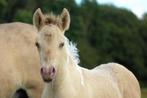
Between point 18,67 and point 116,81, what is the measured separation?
55.2 inches

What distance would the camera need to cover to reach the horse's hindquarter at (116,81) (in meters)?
7.69

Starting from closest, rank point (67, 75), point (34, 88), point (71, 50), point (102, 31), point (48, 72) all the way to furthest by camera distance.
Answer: point (48, 72) < point (67, 75) < point (71, 50) < point (34, 88) < point (102, 31)

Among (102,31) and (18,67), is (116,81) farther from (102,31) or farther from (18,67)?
(102,31)

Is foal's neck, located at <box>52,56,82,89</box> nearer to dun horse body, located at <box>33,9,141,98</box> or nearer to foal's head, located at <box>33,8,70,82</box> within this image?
dun horse body, located at <box>33,9,141,98</box>

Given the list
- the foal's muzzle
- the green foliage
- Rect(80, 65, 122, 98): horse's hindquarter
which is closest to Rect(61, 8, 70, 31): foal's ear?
the foal's muzzle

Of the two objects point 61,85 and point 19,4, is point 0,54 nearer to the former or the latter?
point 61,85

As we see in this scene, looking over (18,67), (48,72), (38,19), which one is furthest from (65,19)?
(18,67)

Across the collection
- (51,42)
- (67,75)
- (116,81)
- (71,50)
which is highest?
(51,42)

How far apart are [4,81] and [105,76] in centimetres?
Answer: 142

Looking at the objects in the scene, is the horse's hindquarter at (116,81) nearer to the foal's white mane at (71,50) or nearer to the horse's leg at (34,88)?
the foal's white mane at (71,50)

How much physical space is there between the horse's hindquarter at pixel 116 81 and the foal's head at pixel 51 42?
4.40 feet

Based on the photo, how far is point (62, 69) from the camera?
6496 mm

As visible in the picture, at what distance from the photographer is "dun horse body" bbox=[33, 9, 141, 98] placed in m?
6.07

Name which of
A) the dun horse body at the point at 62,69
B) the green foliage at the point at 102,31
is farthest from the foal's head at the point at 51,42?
the green foliage at the point at 102,31
